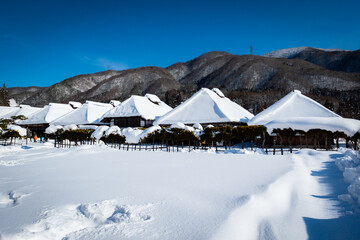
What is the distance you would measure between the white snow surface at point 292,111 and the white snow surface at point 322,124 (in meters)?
4.82

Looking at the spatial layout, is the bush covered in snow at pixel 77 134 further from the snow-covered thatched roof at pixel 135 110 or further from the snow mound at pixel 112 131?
the snow-covered thatched roof at pixel 135 110

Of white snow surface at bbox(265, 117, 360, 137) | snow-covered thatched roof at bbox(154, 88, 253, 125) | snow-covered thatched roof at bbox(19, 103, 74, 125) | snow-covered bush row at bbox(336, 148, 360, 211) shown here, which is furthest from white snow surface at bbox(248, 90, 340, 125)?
snow-covered thatched roof at bbox(19, 103, 74, 125)

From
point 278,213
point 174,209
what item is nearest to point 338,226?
point 278,213

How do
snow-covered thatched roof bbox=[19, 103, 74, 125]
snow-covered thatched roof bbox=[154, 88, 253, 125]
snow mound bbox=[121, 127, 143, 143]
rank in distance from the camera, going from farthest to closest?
snow-covered thatched roof bbox=[19, 103, 74, 125]
snow-covered thatched roof bbox=[154, 88, 253, 125]
snow mound bbox=[121, 127, 143, 143]

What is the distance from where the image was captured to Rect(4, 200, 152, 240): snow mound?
3.27 metres

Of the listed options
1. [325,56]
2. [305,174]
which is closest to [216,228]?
[305,174]

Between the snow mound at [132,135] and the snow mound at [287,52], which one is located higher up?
the snow mound at [287,52]

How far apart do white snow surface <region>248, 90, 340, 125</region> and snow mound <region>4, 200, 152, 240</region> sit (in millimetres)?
20512

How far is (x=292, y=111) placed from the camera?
2386 cm

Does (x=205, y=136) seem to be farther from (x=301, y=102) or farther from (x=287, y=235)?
(x=287, y=235)

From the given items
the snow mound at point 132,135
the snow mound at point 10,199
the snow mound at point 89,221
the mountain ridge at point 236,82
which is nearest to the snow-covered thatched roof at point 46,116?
the snow mound at point 132,135

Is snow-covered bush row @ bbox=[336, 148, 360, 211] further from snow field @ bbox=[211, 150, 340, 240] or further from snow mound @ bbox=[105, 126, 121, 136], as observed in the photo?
snow mound @ bbox=[105, 126, 121, 136]

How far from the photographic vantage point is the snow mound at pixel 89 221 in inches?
129

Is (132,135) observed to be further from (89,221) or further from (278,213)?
(278,213)
